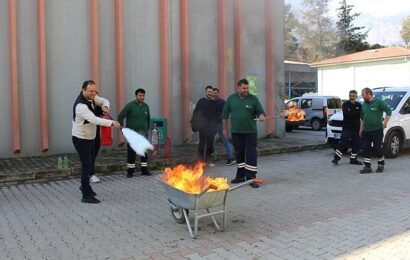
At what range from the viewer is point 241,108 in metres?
8.21

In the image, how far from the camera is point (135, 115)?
29.6 ft

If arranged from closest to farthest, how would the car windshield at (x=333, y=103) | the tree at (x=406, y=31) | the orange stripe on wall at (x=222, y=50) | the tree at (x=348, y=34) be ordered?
1. the orange stripe on wall at (x=222, y=50)
2. the car windshield at (x=333, y=103)
3. the tree at (x=348, y=34)
4. the tree at (x=406, y=31)

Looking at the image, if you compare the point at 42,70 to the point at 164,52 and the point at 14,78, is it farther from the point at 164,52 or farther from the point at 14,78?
the point at 164,52

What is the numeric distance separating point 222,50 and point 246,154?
605 cm

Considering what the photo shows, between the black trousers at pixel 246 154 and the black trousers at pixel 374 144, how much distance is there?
289cm

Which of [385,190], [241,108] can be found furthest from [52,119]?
[385,190]

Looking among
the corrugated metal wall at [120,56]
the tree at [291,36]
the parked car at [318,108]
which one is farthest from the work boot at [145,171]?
the tree at [291,36]

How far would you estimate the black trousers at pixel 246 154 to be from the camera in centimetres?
817

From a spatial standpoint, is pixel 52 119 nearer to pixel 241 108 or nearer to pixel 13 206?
pixel 13 206

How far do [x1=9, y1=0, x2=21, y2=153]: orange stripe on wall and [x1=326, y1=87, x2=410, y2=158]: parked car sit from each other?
8.09 meters

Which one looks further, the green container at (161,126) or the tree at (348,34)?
the tree at (348,34)

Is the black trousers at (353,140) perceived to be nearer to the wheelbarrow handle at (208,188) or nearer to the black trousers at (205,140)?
the black trousers at (205,140)

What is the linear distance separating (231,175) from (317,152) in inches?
179

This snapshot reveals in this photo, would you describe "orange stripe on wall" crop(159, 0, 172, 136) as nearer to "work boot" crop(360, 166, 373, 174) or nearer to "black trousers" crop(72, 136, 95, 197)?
"work boot" crop(360, 166, 373, 174)
